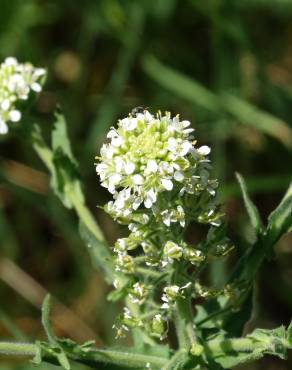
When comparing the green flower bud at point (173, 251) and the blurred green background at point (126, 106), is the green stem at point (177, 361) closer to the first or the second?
the green flower bud at point (173, 251)

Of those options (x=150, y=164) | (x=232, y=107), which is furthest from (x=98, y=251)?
(x=232, y=107)

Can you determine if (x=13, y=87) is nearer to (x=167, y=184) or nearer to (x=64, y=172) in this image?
(x=64, y=172)

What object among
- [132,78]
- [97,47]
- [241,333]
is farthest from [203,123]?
[241,333]

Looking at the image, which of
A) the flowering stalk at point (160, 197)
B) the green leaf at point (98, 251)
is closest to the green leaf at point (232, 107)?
the green leaf at point (98, 251)

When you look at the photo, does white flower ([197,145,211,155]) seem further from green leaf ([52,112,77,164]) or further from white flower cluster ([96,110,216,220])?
green leaf ([52,112,77,164])

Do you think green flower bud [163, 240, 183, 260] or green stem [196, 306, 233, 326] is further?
green stem [196, 306, 233, 326]

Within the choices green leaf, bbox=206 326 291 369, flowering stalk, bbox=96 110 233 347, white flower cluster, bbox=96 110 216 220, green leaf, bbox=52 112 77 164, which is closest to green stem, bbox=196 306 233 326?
green leaf, bbox=206 326 291 369

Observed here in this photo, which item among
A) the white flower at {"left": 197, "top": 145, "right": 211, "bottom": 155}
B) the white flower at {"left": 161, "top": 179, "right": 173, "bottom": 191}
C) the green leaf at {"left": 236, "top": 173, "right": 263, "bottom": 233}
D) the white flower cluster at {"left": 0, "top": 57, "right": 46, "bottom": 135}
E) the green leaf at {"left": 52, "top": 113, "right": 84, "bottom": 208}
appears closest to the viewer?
the white flower at {"left": 161, "top": 179, "right": 173, "bottom": 191}
